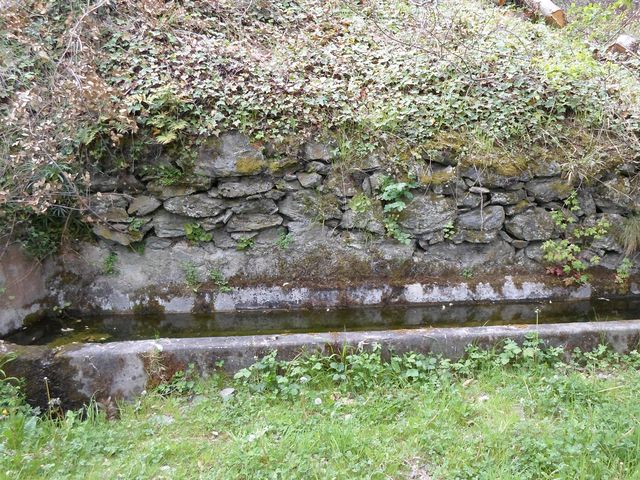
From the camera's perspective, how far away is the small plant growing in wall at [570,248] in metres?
4.95

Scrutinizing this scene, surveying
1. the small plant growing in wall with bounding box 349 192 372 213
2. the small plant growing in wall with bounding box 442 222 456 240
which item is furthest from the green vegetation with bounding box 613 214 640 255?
the small plant growing in wall with bounding box 349 192 372 213

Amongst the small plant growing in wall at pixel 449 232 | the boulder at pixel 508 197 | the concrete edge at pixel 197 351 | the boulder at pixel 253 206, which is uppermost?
the boulder at pixel 508 197

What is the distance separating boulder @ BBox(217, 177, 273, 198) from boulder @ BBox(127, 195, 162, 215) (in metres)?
0.62

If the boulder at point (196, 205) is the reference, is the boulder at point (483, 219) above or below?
below

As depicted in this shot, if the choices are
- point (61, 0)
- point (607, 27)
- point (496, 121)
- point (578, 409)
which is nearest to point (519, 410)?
point (578, 409)

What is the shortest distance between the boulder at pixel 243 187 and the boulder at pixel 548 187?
8.21 feet

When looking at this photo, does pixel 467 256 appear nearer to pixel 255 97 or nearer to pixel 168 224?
pixel 255 97

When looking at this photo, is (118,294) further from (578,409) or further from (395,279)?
(578,409)

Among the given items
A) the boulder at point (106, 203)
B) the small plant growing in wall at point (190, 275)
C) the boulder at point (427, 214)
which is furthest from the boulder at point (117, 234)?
the boulder at point (427, 214)

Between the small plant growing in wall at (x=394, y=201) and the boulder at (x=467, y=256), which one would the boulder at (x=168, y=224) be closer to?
the small plant growing in wall at (x=394, y=201)

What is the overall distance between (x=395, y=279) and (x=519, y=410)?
2.10m

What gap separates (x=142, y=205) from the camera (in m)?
4.72

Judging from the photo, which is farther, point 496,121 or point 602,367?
point 496,121

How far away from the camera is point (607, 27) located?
691 centimetres
